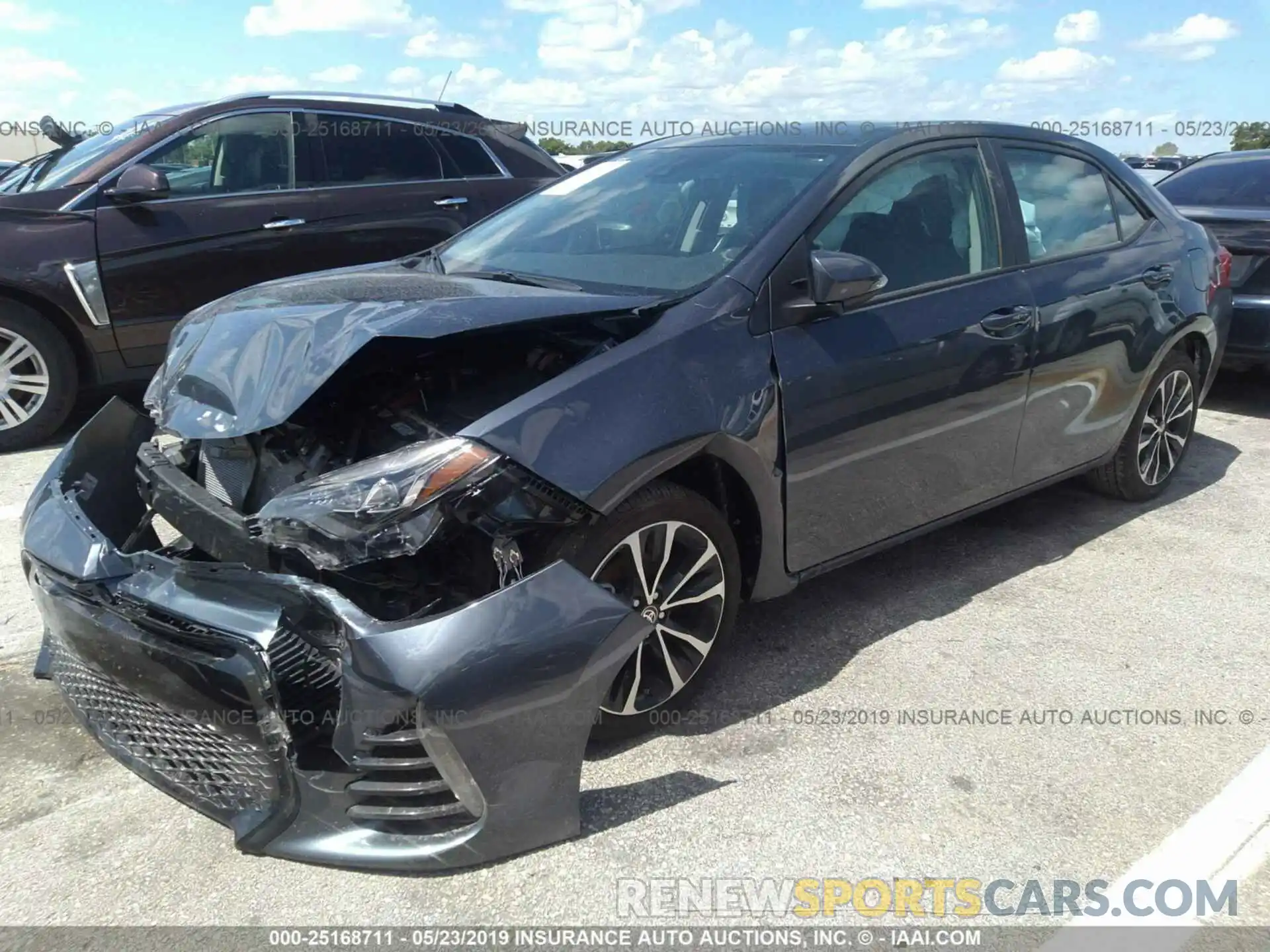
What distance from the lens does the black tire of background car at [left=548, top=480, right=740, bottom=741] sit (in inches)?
104

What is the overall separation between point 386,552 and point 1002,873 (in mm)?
1643

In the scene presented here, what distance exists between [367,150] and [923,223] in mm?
3851

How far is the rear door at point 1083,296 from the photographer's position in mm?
4039

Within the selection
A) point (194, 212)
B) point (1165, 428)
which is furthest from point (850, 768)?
point (194, 212)

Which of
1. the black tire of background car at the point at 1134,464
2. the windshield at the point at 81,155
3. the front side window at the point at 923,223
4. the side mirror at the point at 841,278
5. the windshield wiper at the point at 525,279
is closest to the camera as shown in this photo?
the side mirror at the point at 841,278

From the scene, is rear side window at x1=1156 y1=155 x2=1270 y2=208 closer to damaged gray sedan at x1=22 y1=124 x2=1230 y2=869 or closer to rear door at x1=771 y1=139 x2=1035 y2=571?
damaged gray sedan at x1=22 y1=124 x2=1230 y2=869

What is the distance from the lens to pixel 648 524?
2.79 metres

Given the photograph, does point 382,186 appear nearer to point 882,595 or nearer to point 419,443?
point 882,595

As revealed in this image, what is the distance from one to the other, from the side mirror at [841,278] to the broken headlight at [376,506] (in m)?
1.24

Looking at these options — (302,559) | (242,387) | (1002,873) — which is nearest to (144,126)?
(242,387)

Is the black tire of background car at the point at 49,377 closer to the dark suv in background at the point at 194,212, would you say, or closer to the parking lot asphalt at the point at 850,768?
the dark suv in background at the point at 194,212

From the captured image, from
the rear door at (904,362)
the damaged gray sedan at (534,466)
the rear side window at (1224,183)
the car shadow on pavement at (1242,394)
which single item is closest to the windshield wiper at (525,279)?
the damaged gray sedan at (534,466)

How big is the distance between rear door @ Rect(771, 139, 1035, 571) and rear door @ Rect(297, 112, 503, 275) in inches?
133

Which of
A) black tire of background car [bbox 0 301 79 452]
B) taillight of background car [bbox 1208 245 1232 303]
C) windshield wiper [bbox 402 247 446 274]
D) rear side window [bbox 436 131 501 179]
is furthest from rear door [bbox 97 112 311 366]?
taillight of background car [bbox 1208 245 1232 303]
